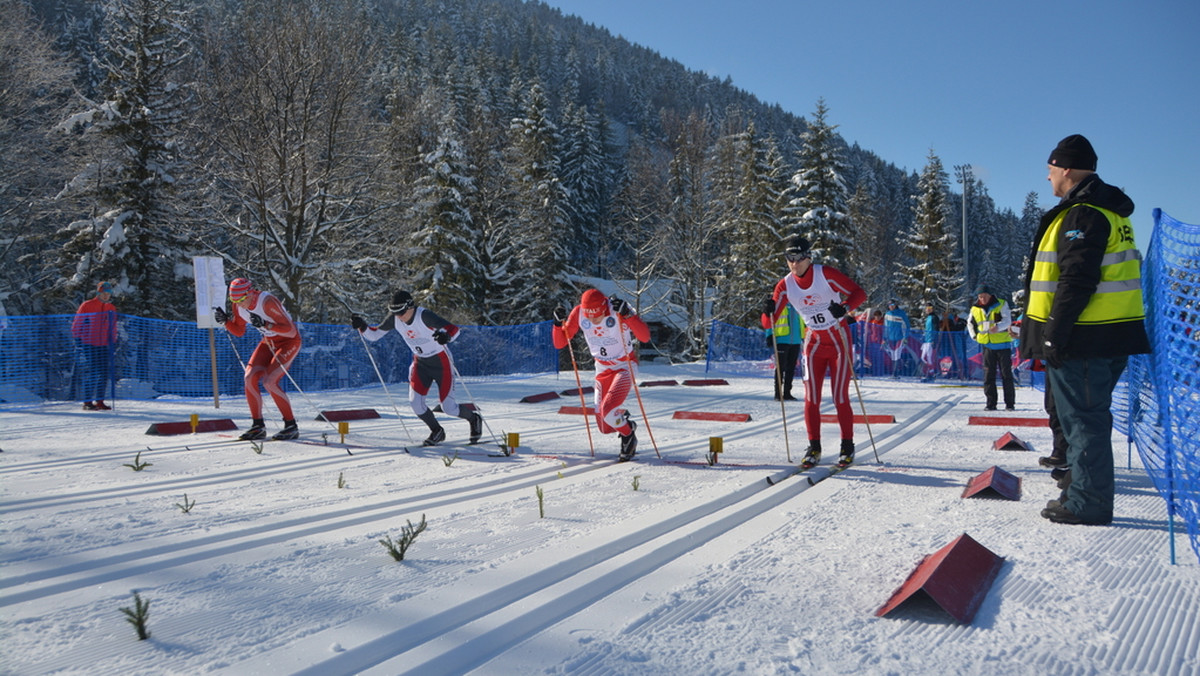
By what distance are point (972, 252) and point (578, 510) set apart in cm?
9123

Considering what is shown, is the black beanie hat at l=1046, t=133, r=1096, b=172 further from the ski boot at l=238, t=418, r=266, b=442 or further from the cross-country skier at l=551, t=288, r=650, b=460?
the ski boot at l=238, t=418, r=266, b=442

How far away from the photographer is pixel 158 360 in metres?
13.7

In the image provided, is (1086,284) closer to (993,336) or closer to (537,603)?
(537,603)

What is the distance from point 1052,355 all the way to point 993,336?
7.64 meters

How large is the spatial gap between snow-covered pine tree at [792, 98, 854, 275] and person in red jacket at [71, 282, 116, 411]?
29.0 m

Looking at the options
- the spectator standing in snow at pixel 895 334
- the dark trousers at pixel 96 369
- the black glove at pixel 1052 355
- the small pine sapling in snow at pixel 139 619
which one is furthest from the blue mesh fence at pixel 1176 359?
the spectator standing in snow at pixel 895 334

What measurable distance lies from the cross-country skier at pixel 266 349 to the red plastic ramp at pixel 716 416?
5.26 metres

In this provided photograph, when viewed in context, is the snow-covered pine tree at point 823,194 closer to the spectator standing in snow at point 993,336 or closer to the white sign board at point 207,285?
the spectator standing in snow at point 993,336

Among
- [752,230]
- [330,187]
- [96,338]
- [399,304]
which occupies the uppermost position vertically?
[752,230]

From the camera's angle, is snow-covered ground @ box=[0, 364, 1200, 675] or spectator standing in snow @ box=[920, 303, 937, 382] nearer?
snow-covered ground @ box=[0, 364, 1200, 675]

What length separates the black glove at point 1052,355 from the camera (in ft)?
12.6

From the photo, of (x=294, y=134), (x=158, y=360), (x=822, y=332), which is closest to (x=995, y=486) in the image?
(x=822, y=332)

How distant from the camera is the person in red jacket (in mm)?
11945

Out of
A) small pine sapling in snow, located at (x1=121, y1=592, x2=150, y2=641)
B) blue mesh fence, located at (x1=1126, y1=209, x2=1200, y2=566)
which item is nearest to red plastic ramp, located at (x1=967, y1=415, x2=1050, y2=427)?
blue mesh fence, located at (x1=1126, y1=209, x2=1200, y2=566)
